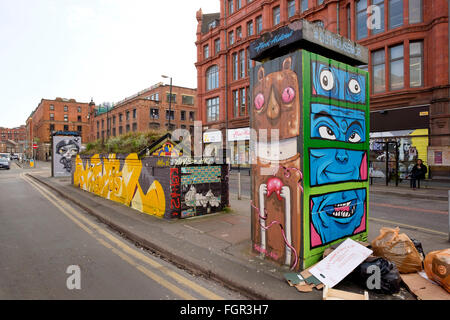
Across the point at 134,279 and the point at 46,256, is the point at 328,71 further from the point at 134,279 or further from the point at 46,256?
the point at 46,256

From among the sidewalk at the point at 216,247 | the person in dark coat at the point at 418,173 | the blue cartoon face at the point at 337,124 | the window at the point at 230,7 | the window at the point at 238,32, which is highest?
the window at the point at 230,7

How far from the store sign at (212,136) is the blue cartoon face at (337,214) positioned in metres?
27.5

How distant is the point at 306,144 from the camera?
362 cm

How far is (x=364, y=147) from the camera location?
14.9 feet

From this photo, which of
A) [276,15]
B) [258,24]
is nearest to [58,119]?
[258,24]

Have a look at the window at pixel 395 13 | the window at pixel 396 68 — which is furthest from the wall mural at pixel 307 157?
the window at pixel 395 13

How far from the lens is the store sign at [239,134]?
2809 cm

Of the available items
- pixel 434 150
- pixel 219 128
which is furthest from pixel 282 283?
pixel 219 128

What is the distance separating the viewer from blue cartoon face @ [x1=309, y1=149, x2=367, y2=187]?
3.72 metres

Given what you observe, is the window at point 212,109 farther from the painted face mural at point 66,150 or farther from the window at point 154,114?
the window at point 154,114

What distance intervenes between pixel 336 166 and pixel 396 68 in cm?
1845

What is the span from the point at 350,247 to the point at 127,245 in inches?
154

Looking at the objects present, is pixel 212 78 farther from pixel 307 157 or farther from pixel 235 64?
pixel 307 157

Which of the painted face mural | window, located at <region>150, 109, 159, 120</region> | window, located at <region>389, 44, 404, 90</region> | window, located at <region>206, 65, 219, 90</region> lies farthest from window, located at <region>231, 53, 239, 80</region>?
window, located at <region>150, 109, 159, 120</region>
